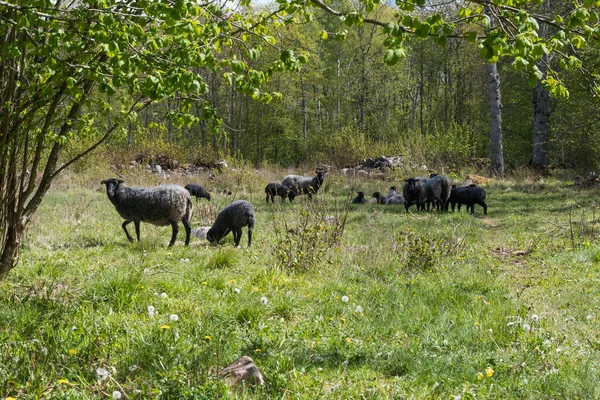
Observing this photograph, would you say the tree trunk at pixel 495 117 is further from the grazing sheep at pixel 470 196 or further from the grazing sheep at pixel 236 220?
the grazing sheep at pixel 236 220

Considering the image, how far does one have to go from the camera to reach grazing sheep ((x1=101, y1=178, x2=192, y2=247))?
9.12 metres

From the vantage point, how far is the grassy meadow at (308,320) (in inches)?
137

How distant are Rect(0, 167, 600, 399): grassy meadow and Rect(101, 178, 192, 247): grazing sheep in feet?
2.16

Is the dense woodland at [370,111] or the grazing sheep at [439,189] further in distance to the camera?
the dense woodland at [370,111]

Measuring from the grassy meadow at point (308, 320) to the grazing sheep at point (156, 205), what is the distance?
2.16 ft

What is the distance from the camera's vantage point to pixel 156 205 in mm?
9156

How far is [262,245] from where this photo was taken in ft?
29.1

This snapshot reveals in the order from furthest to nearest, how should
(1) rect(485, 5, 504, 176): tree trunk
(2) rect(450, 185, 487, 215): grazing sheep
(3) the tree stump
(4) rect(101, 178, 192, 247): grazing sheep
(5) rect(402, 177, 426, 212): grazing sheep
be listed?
(1) rect(485, 5, 504, 176): tree trunk
(5) rect(402, 177, 426, 212): grazing sheep
(2) rect(450, 185, 487, 215): grazing sheep
(4) rect(101, 178, 192, 247): grazing sheep
(3) the tree stump

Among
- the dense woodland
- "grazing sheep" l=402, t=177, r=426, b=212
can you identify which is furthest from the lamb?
the dense woodland

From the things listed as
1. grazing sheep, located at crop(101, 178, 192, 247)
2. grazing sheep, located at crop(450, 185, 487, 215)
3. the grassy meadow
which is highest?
grazing sheep, located at crop(101, 178, 192, 247)

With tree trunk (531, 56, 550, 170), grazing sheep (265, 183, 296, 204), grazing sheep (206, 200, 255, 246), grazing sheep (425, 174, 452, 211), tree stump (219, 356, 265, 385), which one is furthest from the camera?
tree trunk (531, 56, 550, 170)

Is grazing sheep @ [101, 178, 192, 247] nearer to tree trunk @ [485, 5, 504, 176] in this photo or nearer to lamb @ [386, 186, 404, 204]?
lamb @ [386, 186, 404, 204]

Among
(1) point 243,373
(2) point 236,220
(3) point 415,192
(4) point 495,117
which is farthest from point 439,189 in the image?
(1) point 243,373

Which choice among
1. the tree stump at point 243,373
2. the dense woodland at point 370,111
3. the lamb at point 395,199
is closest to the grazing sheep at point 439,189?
the lamb at point 395,199
